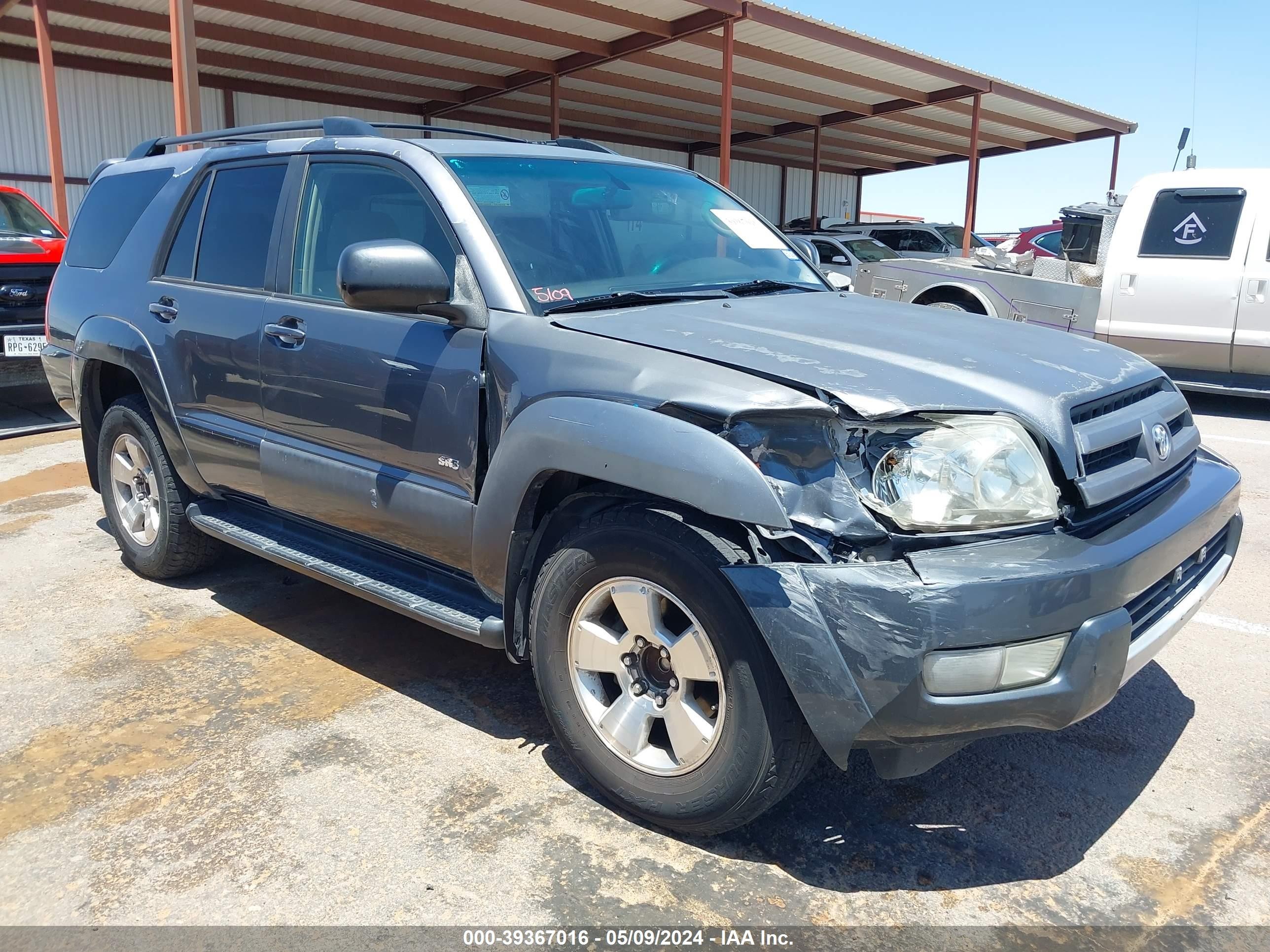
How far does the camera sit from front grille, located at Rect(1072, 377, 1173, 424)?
2.53 m

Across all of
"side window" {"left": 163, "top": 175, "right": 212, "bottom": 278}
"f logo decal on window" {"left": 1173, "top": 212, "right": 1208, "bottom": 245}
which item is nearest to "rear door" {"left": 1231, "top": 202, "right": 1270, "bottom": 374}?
"f logo decal on window" {"left": 1173, "top": 212, "right": 1208, "bottom": 245}

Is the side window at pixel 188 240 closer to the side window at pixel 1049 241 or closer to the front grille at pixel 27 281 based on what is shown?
the front grille at pixel 27 281

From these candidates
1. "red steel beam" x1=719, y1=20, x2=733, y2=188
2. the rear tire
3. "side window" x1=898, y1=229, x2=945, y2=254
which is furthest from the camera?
"side window" x1=898, y1=229, x2=945, y2=254

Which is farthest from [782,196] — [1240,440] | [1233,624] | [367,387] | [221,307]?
[367,387]

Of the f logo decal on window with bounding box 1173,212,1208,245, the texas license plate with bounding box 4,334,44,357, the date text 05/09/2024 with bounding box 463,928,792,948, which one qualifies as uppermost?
the f logo decal on window with bounding box 1173,212,1208,245

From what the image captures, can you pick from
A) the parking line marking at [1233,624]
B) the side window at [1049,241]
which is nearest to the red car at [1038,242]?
the side window at [1049,241]

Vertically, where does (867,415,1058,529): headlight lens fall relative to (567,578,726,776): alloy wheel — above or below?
above

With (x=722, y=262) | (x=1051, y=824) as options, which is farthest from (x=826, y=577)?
(x=722, y=262)

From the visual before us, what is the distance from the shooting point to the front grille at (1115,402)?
8.30 feet

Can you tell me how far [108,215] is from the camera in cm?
466

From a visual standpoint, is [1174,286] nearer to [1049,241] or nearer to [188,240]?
[188,240]

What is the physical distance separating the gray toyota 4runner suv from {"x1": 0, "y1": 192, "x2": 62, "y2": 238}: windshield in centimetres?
576

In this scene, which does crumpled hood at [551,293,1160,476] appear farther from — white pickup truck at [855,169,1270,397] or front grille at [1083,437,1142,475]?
white pickup truck at [855,169,1270,397]

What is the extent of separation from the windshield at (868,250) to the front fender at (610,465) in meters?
13.4
